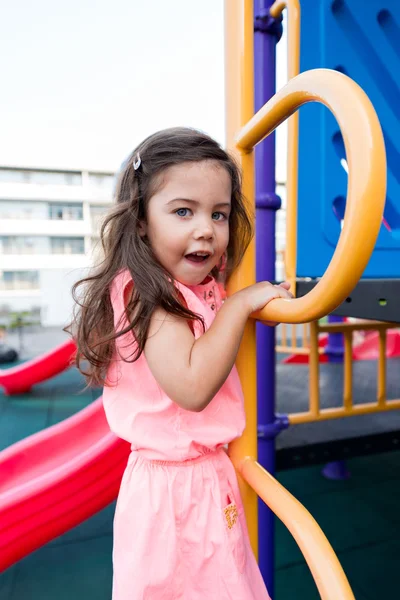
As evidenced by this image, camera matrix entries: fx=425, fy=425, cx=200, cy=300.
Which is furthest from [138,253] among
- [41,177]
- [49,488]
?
[41,177]

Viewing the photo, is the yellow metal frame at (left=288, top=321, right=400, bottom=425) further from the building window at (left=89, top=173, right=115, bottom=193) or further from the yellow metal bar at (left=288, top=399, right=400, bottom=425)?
the building window at (left=89, top=173, right=115, bottom=193)

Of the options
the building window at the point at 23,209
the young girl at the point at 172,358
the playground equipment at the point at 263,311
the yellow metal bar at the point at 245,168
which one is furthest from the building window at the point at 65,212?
the young girl at the point at 172,358

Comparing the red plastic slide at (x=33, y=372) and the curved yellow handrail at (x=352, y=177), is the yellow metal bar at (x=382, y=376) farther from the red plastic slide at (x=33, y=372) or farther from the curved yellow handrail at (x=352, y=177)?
the red plastic slide at (x=33, y=372)

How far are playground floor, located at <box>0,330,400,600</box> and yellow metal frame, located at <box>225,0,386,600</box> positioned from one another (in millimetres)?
816

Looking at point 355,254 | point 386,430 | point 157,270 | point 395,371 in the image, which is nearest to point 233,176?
point 157,270

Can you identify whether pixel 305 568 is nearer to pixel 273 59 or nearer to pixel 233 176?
pixel 233 176

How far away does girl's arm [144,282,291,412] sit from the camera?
533 millimetres

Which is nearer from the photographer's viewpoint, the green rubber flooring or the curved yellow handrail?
the curved yellow handrail

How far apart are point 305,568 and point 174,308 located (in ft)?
3.97

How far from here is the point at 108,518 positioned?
67.2 inches

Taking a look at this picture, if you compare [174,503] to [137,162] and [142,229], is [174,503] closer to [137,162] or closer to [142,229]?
[142,229]

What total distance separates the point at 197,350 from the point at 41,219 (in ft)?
61.5

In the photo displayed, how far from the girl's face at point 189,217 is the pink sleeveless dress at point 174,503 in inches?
1.8

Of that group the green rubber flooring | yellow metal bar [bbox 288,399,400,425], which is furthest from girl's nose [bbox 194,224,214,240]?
the green rubber flooring
